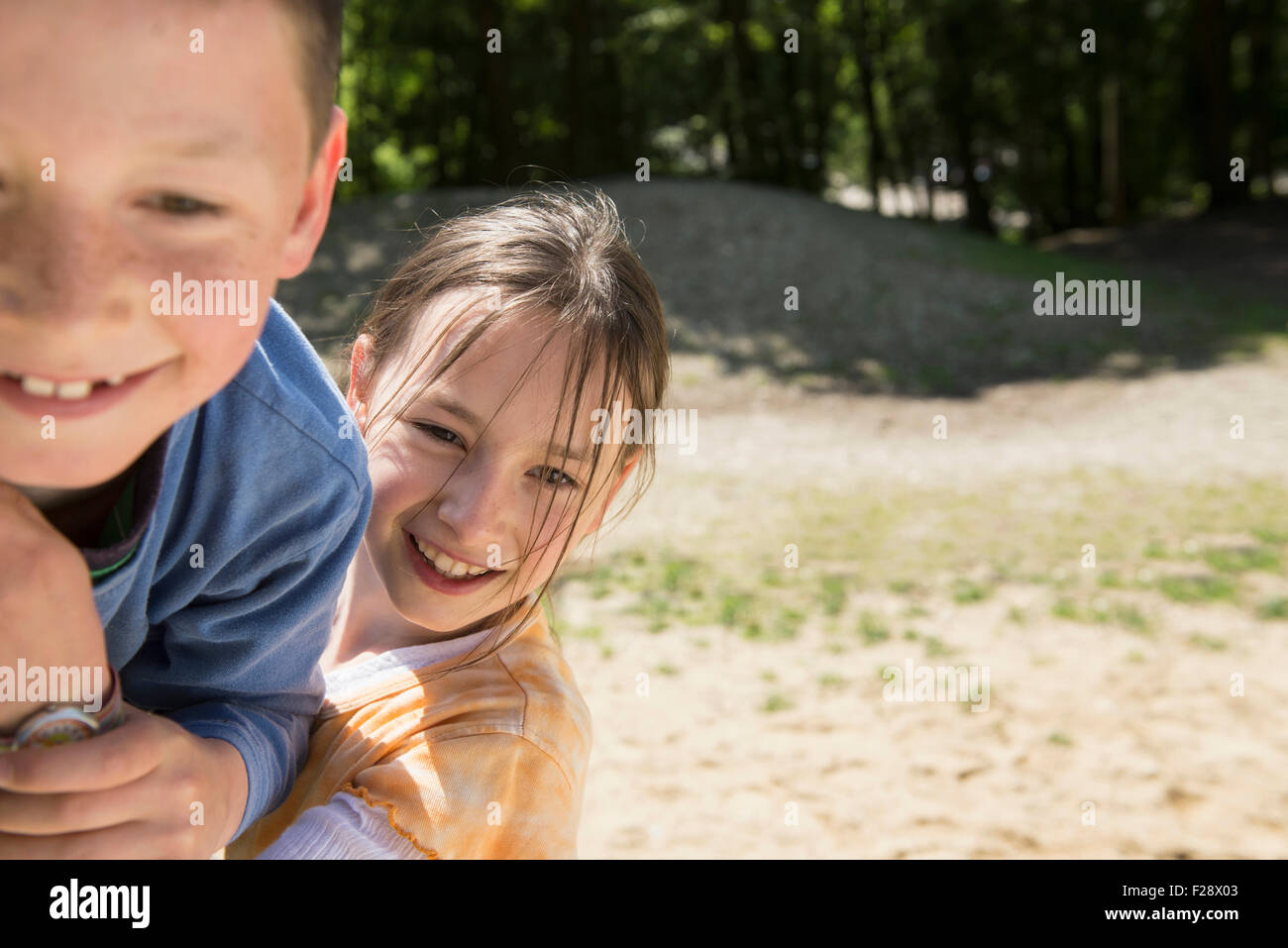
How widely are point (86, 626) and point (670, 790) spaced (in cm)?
450

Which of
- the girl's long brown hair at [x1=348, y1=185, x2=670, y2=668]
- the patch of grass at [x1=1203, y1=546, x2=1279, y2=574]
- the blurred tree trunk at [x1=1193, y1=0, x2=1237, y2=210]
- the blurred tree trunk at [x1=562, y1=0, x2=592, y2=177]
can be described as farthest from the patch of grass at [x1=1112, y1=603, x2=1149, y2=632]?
the blurred tree trunk at [x1=1193, y1=0, x2=1237, y2=210]

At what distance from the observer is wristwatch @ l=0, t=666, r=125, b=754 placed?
0.82 metres

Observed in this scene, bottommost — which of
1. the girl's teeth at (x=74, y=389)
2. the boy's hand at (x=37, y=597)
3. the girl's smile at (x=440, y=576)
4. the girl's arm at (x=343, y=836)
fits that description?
the girl's arm at (x=343, y=836)

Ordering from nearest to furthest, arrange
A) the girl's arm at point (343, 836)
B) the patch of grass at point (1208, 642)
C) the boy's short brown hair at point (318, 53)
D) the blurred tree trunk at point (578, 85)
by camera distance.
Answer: the boy's short brown hair at point (318, 53)
the girl's arm at point (343, 836)
the patch of grass at point (1208, 642)
the blurred tree trunk at point (578, 85)

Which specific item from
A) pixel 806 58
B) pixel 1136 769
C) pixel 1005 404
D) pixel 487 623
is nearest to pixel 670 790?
pixel 1136 769

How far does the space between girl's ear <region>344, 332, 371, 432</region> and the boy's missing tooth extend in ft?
2.24

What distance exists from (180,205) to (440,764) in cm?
89

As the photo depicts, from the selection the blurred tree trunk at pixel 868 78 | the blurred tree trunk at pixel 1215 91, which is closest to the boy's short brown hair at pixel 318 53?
the blurred tree trunk at pixel 1215 91

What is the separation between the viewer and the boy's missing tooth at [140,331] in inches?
26.5

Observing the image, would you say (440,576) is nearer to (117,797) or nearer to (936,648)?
(117,797)

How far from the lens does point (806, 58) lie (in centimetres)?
2627

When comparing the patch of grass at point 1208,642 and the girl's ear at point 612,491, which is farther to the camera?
the patch of grass at point 1208,642

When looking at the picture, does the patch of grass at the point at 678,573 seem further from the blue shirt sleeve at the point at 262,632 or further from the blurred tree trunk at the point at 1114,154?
the blurred tree trunk at the point at 1114,154
